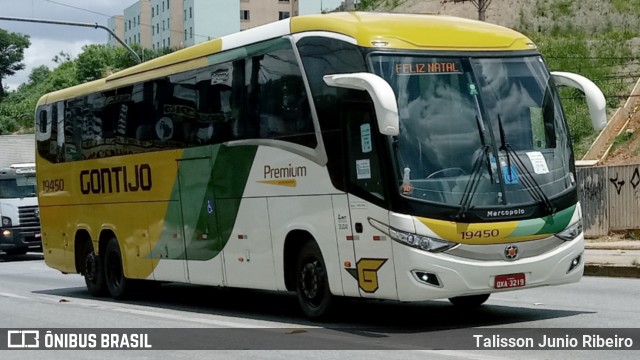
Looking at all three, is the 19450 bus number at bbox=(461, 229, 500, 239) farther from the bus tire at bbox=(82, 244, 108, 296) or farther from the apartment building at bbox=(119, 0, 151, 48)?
the apartment building at bbox=(119, 0, 151, 48)

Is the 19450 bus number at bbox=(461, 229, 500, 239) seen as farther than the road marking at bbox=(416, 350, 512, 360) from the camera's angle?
Yes

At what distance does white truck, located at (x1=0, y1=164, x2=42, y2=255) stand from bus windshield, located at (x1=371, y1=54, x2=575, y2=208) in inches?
927

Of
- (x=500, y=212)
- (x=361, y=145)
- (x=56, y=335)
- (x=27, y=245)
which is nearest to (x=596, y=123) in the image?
(x=500, y=212)

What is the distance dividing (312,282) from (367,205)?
5.49ft

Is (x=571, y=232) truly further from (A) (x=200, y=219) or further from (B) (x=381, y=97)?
(A) (x=200, y=219)

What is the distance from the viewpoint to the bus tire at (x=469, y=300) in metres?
14.5

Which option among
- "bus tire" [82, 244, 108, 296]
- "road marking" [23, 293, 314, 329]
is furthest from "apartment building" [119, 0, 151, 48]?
"road marking" [23, 293, 314, 329]

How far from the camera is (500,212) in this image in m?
12.3

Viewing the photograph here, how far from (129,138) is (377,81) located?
7.72 meters

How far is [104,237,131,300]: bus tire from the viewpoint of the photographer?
19.3 m

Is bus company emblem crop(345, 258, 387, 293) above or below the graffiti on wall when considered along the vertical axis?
below

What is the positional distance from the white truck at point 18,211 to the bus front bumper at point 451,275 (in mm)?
23803

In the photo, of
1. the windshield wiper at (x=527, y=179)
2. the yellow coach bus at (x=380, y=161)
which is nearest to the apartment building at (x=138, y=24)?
the yellow coach bus at (x=380, y=161)

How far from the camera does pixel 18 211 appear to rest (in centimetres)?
3431
